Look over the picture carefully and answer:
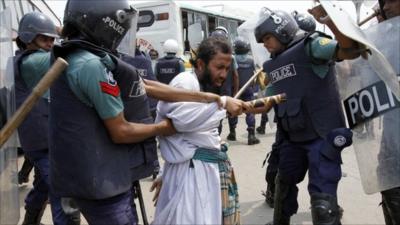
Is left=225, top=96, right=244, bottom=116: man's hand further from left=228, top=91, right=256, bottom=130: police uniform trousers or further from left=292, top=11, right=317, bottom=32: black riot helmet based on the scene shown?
left=228, top=91, right=256, bottom=130: police uniform trousers

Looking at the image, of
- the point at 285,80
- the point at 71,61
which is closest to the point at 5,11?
the point at 71,61

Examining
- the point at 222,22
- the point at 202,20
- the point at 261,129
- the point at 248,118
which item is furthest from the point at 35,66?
the point at 222,22

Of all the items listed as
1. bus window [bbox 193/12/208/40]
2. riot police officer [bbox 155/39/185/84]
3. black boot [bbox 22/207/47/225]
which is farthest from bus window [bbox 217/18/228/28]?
black boot [bbox 22/207/47/225]

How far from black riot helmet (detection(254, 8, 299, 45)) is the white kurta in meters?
1.12

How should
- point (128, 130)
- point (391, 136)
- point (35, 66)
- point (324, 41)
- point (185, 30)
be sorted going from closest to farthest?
point (128, 130) → point (391, 136) → point (324, 41) → point (35, 66) → point (185, 30)

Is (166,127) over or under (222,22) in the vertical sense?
under

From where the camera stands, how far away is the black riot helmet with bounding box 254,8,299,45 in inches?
123

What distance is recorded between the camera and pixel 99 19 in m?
1.90

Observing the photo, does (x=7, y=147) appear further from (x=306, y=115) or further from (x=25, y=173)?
(x=25, y=173)

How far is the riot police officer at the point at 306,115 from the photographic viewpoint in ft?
9.00

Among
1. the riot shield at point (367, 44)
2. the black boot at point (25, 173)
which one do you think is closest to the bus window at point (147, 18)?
the black boot at point (25, 173)

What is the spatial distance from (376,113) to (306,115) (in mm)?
1048

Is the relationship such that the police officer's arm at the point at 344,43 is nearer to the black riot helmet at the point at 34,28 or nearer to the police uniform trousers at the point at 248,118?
the black riot helmet at the point at 34,28

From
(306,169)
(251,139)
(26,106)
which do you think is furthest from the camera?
(251,139)
